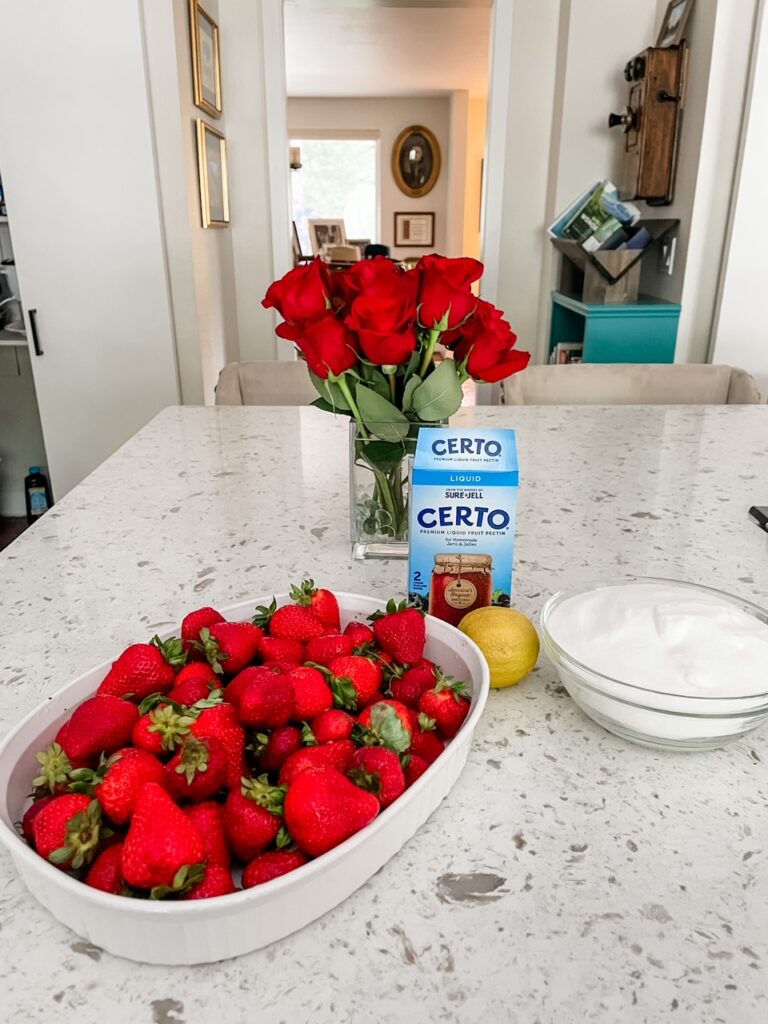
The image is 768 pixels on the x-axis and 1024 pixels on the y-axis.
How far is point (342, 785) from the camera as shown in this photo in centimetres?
47

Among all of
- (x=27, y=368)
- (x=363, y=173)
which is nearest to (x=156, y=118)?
(x=27, y=368)

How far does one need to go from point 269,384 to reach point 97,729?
159 cm

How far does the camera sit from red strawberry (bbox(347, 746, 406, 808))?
1.62 ft

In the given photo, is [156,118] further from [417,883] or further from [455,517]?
[417,883]

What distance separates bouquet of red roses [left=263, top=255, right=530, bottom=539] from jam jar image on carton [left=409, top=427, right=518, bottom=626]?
0.11 m

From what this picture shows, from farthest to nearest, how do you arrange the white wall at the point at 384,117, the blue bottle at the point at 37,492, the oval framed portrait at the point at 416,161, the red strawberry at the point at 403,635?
the oval framed portrait at the point at 416,161 < the white wall at the point at 384,117 < the blue bottle at the point at 37,492 < the red strawberry at the point at 403,635

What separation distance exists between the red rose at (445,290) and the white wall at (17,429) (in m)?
3.19

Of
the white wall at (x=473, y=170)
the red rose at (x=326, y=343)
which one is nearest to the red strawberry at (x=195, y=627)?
the red rose at (x=326, y=343)

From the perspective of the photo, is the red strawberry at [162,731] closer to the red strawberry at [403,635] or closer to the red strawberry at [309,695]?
the red strawberry at [309,695]

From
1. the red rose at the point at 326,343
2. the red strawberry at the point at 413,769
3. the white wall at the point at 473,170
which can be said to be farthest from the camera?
the white wall at the point at 473,170

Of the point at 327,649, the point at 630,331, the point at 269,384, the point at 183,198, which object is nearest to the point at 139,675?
the point at 327,649

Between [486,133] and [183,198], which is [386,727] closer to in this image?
[183,198]

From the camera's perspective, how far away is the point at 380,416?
92 cm

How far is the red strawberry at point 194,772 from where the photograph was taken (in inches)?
18.8
